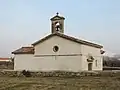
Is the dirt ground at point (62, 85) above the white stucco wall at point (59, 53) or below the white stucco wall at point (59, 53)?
below

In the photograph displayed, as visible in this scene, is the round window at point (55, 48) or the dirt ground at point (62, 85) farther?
the round window at point (55, 48)

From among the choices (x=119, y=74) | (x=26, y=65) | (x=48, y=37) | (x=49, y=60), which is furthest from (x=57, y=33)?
(x=119, y=74)

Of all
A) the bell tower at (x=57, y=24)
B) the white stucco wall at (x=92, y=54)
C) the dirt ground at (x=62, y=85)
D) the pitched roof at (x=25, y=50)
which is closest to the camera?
the dirt ground at (x=62, y=85)

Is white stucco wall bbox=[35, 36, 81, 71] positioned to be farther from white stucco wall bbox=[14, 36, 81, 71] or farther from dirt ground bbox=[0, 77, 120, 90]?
dirt ground bbox=[0, 77, 120, 90]

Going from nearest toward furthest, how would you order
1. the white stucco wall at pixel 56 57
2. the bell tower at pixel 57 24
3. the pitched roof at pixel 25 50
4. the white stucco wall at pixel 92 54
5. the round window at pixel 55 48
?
1. the white stucco wall at pixel 56 57
2. the white stucco wall at pixel 92 54
3. the round window at pixel 55 48
4. the bell tower at pixel 57 24
5. the pitched roof at pixel 25 50

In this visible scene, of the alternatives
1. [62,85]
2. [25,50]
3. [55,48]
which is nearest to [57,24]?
[55,48]

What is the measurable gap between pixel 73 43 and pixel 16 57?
8.86 m

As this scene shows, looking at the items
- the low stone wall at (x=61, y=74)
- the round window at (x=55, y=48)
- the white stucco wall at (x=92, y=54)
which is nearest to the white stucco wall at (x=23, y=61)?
the low stone wall at (x=61, y=74)

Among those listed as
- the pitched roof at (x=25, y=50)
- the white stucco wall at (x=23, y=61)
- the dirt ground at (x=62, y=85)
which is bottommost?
the dirt ground at (x=62, y=85)

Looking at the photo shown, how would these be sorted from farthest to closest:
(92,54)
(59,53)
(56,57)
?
1. (92,54)
2. (56,57)
3. (59,53)

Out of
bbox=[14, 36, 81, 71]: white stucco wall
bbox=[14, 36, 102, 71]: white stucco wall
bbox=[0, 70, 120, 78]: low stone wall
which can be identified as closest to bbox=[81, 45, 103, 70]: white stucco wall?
bbox=[14, 36, 102, 71]: white stucco wall

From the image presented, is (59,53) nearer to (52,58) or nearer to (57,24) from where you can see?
(52,58)

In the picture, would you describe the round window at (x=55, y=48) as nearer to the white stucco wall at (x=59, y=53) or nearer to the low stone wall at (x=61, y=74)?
the white stucco wall at (x=59, y=53)

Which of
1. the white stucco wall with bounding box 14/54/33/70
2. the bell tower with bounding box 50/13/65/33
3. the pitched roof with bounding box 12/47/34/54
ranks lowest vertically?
the white stucco wall with bounding box 14/54/33/70
